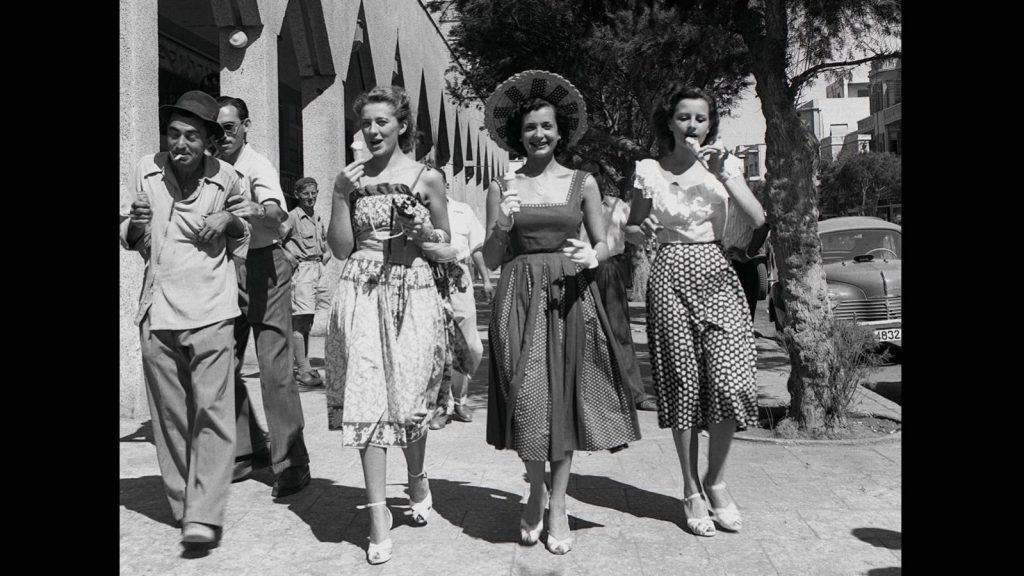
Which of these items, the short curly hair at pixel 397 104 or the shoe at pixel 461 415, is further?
the shoe at pixel 461 415

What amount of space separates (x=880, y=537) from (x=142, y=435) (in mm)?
4859

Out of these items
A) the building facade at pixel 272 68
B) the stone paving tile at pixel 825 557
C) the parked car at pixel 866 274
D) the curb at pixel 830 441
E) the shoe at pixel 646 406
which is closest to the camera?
the stone paving tile at pixel 825 557

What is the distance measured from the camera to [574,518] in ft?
16.3

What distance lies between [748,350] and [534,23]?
525 inches

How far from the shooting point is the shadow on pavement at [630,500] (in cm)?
506

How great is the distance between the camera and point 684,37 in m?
12.0

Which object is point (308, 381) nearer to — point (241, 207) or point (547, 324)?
point (241, 207)

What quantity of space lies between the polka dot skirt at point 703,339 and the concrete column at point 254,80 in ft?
23.8

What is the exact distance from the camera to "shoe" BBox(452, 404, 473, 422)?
786 cm

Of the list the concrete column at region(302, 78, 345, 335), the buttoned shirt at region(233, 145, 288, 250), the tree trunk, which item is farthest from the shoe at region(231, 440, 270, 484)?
the concrete column at region(302, 78, 345, 335)

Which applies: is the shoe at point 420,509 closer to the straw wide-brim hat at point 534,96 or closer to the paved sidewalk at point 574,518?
the paved sidewalk at point 574,518

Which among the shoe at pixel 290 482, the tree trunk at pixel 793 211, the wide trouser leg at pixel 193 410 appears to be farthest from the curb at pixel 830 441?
the wide trouser leg at pixel 193 410
